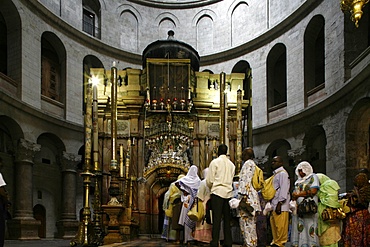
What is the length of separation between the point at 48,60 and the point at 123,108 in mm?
7138

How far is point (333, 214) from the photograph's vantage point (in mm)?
7176

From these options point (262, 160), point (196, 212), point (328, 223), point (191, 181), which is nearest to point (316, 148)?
point (262, 160)

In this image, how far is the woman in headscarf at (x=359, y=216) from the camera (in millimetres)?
6855

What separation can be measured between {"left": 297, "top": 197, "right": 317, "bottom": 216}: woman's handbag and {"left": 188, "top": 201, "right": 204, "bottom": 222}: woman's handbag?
9.28 ft

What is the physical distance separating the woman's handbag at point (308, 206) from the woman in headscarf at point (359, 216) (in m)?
0.55

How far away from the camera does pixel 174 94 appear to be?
62.6ft

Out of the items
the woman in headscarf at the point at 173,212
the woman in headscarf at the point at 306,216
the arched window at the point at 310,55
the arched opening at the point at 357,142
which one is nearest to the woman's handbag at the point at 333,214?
the woman in headscarf at the point at 306,216

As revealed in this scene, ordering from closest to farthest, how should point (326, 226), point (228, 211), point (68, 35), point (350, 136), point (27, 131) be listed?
point (326, 226) < point (228, 211) < point (350, 136) < point (27, 131) < point (68, 35)

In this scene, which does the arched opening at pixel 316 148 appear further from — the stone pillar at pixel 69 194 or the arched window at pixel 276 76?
the stone pillar at pixel 69 194

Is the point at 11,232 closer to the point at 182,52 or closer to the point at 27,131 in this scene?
the point at 27,131

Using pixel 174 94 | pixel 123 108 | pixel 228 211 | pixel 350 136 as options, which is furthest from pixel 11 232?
pixel 350 136

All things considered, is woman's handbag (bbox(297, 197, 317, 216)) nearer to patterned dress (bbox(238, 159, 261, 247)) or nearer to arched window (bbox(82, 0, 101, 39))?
patterned dress (bbox(238, 159, 261, 247))

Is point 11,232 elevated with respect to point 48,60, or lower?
lower

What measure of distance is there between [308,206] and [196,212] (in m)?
3.10
